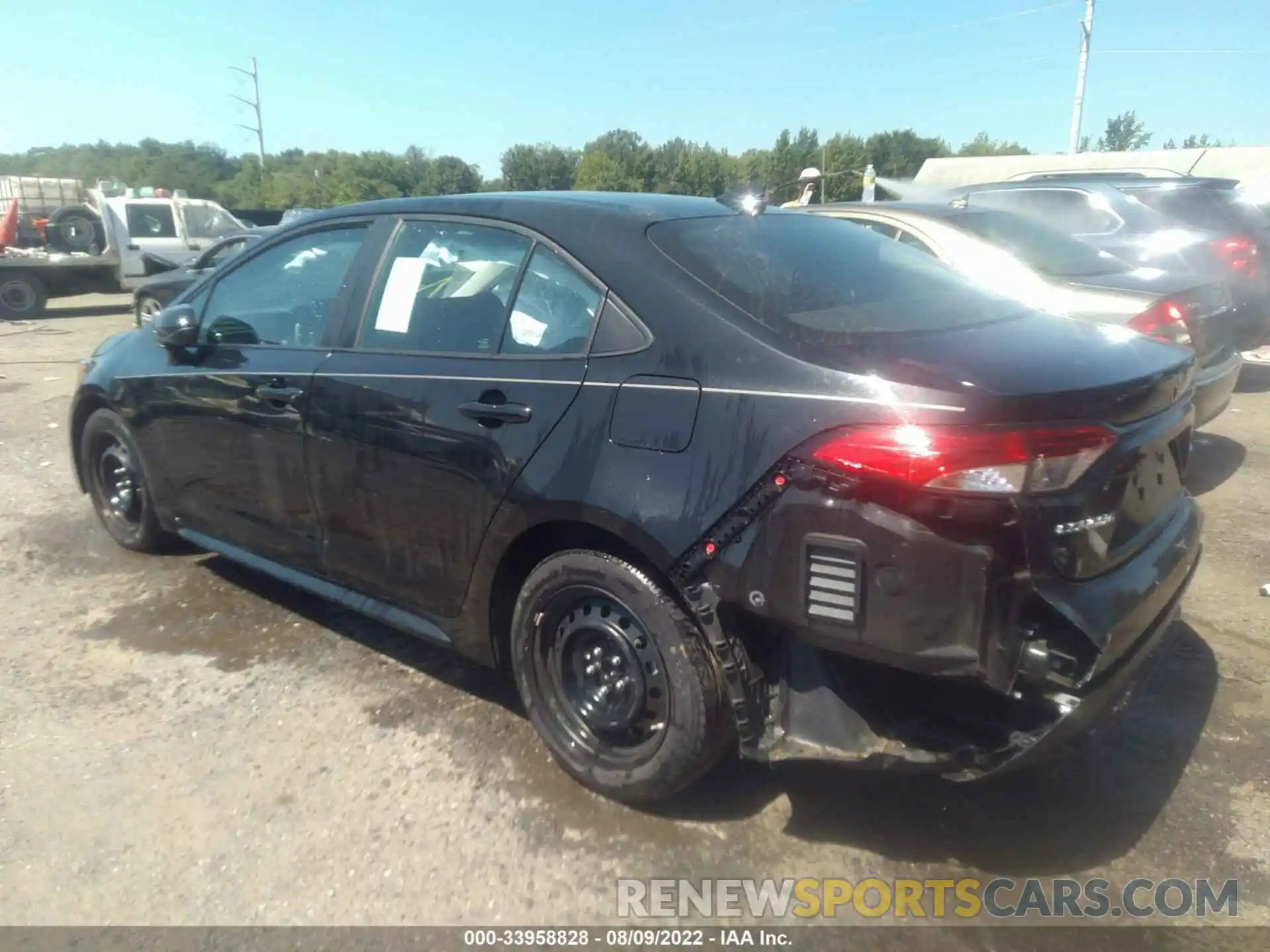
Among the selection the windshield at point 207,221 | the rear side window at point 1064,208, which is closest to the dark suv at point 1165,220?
the rear side window at point 1064,208

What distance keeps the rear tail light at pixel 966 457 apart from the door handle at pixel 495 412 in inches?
38.6

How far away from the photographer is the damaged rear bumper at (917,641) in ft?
6.97

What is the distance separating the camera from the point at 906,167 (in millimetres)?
62406

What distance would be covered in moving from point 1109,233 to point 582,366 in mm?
6621

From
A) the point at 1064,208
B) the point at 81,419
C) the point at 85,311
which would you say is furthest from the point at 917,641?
the point at 85,311

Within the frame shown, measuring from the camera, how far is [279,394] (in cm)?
354

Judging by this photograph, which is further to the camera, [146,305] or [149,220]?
[149,220]

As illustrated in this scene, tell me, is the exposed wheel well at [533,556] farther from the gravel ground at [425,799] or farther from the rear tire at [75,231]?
the rear tire at [75,231]

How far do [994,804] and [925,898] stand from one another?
480 millimetres

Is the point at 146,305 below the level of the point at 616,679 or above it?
above

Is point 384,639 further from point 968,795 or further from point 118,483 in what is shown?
point 968,795

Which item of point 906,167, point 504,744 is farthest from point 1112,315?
point 906,167

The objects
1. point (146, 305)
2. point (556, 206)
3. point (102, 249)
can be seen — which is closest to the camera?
point (556, 206)

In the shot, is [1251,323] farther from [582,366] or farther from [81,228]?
[81,228]
